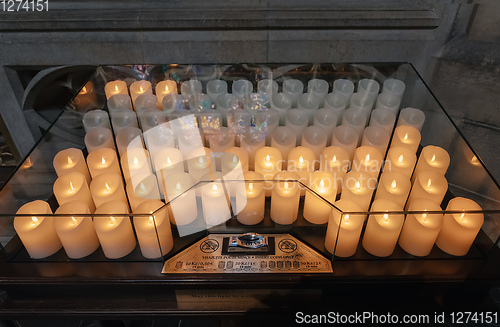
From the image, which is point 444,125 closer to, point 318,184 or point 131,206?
point 318,184

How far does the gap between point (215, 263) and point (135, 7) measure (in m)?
1.28

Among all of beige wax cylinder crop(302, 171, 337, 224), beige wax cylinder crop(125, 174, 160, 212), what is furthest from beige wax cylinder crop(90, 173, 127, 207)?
beige wax cylinder crop(302, 171, 337, 224)

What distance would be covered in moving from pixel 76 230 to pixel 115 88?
80 cm

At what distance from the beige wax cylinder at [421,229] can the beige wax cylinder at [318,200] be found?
0.24 metres

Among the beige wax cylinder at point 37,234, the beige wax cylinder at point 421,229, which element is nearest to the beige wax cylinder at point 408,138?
the beige wax cylinder at point 421,229

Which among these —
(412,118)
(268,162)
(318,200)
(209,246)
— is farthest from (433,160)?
(209,246)

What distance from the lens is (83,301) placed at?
1.24 meters

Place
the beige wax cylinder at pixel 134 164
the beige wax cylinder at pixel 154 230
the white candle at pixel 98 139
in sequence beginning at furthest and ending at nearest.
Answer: the white candle at pixel 98 139, the beige wax cylinder at pixel 134 164, the beige wax cylinder at pixel 154 230

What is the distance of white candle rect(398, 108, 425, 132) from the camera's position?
5.17 feet

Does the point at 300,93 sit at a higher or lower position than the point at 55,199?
higher

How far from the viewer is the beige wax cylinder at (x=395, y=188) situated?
1.30 meters

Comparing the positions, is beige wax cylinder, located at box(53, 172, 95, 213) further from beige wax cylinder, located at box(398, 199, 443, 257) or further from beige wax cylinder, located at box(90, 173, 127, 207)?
beige wax cylinder, located at box(398, 199, 443, 257)

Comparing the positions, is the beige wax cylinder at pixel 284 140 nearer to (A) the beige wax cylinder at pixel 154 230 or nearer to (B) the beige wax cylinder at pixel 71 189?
(A) the beige wax cylinder at pixel 154 230

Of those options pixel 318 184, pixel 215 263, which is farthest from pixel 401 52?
pixel 215 263
